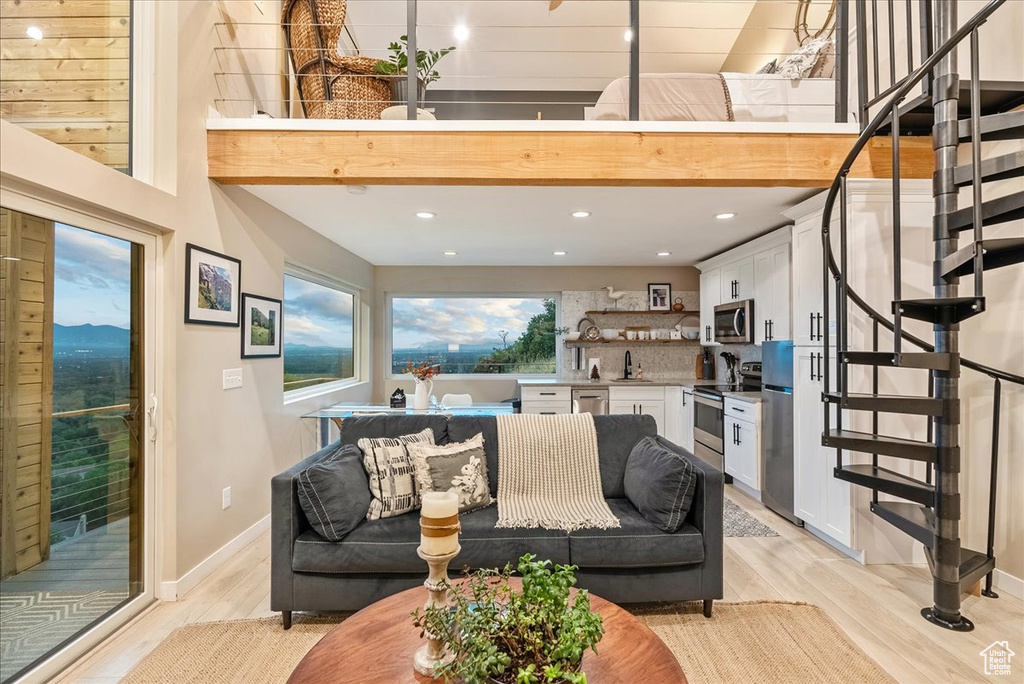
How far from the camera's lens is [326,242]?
461 cm

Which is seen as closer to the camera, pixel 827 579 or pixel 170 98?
pixel 170 98

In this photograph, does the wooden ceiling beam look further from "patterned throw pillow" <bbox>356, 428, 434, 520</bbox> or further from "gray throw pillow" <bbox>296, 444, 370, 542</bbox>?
"gray throw pillow" <bbox>296, 444, 370, 542</bbox>

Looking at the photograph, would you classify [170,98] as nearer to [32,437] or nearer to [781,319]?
[32,437]

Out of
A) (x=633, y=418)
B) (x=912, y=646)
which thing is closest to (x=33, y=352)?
(x=633, y=418)

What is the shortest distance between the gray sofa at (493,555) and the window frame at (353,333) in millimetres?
1855

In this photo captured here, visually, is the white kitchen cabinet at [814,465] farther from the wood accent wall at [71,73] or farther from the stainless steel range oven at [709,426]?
the wood accent wall at [71,73]

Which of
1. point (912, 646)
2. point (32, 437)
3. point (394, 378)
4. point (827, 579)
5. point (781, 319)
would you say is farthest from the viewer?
point (394, 378)

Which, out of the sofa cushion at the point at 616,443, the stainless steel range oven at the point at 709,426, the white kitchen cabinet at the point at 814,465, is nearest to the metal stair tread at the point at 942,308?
the white kitchen cabinet at the point at 814,465

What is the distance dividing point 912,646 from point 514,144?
313 cm

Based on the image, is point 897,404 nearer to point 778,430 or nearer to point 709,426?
point 778,430

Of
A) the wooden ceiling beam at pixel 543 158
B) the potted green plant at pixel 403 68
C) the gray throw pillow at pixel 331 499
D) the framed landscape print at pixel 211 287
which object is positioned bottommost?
the gray throw pillow at pixel 331 499

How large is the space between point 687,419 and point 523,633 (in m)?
4.53

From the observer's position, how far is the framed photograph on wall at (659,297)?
614 cm

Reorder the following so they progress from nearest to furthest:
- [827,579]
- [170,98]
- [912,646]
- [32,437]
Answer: [32,437]
[912,646]
[170,98]
[827,579]
